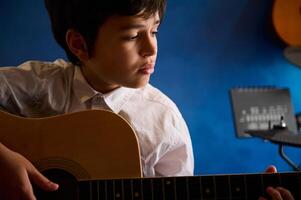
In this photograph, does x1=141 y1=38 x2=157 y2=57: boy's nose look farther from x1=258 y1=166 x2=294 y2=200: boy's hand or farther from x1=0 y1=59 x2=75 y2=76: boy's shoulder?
x1=258 y1=166 x2=294 y2=200: boy's hand

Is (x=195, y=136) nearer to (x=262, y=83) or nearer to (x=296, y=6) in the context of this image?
(x=262, y=83)

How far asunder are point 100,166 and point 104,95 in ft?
0.61

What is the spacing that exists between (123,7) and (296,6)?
1.10m

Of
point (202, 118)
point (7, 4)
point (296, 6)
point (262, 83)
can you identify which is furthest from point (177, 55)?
point (7, 4)

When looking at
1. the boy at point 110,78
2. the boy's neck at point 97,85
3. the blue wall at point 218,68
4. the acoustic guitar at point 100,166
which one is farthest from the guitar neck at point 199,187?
the blue wall at point 218,68

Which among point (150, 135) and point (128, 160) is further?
point (150, 135)

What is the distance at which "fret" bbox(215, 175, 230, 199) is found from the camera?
26.1 inches

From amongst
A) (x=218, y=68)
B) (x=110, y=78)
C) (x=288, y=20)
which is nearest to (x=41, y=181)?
(x=110, y=78)

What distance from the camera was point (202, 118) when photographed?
1.69 m

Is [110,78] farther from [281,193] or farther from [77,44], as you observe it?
[281,193]

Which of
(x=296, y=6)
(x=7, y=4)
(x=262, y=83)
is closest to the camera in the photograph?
(x=7, y=4)

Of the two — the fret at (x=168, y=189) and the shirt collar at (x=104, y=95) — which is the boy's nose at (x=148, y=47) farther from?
the fret at (x=168, y=189)

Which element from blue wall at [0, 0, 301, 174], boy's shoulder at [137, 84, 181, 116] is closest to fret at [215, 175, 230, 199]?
boy's shoulder at [137, 84, 181, 116]

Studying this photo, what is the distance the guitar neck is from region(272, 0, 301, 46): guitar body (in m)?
1.08
